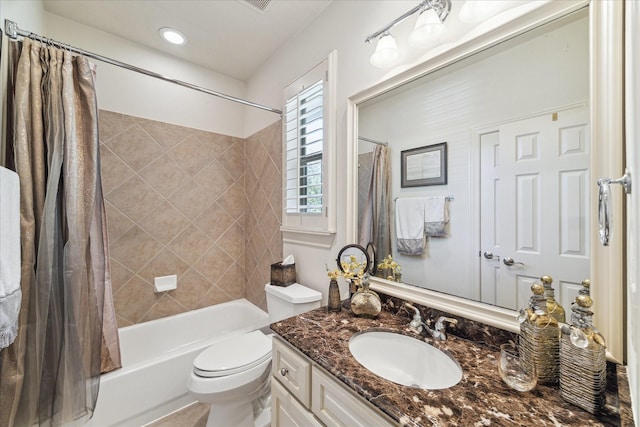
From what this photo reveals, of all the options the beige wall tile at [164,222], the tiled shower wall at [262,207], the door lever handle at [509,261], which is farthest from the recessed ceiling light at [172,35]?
the door lever handle at [509,261]

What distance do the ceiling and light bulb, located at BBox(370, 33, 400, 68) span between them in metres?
0.68

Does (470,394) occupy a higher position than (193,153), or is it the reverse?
(193,153)

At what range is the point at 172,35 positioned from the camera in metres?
1.87

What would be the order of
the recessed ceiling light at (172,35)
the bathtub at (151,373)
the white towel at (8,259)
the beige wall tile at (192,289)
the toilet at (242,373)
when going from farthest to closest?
the beige wall tile at (192,289) < the recessed ceiling light at (172,35) < the bathtub at (151,373) < the toilet at (242,373) < the white towel at (8,259)

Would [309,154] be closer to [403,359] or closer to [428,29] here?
[428,29]

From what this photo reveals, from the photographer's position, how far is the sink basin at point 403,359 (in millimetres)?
858

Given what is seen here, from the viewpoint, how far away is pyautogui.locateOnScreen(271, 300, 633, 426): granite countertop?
1.88 ft

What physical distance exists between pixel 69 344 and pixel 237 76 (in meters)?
2.38

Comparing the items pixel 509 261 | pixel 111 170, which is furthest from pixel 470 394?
pixel 111 170

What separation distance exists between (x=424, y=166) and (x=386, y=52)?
56 cm

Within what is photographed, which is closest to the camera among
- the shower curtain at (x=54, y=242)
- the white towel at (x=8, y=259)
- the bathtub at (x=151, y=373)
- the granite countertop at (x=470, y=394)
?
the granite countertop at (x=470, y=394)

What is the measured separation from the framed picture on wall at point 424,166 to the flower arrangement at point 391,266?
0.37 meters

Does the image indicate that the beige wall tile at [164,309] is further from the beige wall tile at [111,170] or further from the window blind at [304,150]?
the window blind at [304,150]

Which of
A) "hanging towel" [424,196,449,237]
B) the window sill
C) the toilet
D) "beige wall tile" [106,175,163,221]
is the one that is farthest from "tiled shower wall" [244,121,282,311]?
"hanging towel" [424,196,449,237]
